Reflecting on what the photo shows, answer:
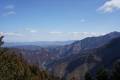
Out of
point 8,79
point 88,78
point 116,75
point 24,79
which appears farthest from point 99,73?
point 8,79

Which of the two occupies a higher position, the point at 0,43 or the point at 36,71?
the point at 0,43

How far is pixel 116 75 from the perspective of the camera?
77125 mm

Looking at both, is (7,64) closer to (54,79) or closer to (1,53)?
(1,53)

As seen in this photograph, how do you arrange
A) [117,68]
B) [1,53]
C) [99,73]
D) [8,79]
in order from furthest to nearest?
[99,73], [117,68], [8,79], [1,53]

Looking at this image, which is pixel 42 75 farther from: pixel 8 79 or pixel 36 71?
pixel 8 79

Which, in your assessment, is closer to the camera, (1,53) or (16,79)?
(1,53)

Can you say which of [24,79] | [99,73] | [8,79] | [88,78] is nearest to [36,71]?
[88,78]

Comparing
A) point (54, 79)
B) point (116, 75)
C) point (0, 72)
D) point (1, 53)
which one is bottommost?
point (54, 79)

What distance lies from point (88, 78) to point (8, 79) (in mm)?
54997

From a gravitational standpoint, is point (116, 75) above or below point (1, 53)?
below

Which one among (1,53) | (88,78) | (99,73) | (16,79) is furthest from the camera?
(88,78)

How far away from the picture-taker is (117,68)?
252ft

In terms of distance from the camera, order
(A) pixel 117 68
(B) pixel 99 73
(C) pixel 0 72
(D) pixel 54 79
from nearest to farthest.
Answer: (C) pixel 0 72 → (A) pixel 117 68 → (B) pixel 99 73 → (D) pixel 54 79

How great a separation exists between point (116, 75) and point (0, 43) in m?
46.0
